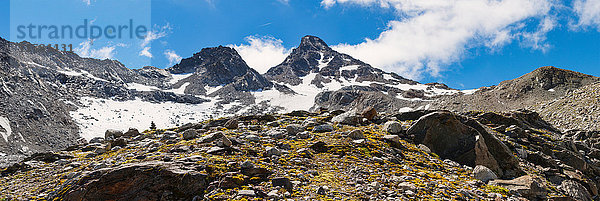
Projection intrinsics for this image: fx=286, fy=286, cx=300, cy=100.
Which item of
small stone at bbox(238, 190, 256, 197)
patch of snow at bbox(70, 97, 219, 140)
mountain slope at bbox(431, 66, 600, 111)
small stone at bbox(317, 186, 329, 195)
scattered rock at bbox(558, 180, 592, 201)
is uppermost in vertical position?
patch of snow at bbox(70, 97, 219, 140)

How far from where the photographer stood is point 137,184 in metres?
6.25

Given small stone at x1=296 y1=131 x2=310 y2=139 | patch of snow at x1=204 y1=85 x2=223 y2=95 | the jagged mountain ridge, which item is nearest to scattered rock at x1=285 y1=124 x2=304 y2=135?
small stone at x1=296 y1=131 x2=310 y2=139

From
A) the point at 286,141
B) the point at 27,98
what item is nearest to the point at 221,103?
the point at 27,98

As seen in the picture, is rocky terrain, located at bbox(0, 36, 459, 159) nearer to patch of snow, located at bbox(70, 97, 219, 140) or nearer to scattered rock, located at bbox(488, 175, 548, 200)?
patch of snow, located at bbox(70, 97, 219, 140)

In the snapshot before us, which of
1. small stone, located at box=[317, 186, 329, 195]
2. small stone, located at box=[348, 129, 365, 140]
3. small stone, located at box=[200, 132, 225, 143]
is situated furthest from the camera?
small stone, located at box=[348, 129, 365, 140]

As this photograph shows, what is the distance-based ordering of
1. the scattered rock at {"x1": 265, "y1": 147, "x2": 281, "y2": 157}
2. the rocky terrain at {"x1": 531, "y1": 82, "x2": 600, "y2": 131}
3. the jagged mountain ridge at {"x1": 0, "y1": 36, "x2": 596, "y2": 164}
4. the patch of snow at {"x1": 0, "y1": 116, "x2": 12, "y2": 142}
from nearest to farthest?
the scattered rock at {"x1": 265, "y1": 147, "x2": 281, "y2": 157}, the rocky terrain at {"x1": 531, "y1": 82, "x2": 600, "y2": 131}, the patch of snow at {"x1": 0, "y1": 116, "x2": 12, "y2": 142}, the jagged mountain ridge at {"x1": 0, "y1": 36, "x2": 596, "y2": 164}

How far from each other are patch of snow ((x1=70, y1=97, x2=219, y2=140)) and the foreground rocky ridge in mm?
82743

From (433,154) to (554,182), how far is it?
4.21 meters

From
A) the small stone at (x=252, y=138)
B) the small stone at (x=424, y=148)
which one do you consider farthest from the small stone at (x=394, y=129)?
the small stone at (x=252, y=138)

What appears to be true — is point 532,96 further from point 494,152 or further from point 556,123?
point 494,152

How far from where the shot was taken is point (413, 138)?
11297 millimetres

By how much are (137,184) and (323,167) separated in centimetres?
457

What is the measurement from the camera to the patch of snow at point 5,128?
2165 inches

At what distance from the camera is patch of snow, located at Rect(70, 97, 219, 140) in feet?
290
